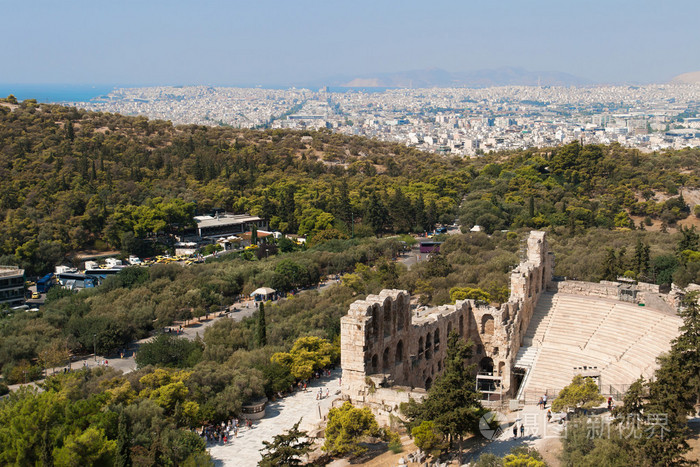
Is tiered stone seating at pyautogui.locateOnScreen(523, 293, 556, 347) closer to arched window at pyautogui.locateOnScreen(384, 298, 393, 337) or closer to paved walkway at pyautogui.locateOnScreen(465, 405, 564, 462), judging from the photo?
paved walkway at pyautogui.locateOnScreen(465, 405, 564, 462)

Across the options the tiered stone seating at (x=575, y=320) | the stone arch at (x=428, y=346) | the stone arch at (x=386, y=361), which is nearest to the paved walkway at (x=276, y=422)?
the stone arch at (x=386, y=361)

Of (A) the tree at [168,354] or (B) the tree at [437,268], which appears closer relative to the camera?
(A) the tree at [168,354]

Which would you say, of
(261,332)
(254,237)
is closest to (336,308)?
(261,332)

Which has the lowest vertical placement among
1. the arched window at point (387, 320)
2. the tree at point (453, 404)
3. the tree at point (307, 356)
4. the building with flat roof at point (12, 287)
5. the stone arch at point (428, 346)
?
the building with flat roof at point (12, 287)

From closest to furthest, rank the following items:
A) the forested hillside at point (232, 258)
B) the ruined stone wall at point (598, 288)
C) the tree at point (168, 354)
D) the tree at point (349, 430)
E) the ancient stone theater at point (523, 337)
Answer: the tree at point (349, 430)
the ancient stone theater at point (523, 337)
the forested hillside at point (232, 258)
the ruined stone wall at point (598, 288)
the tree at point (168, 354)

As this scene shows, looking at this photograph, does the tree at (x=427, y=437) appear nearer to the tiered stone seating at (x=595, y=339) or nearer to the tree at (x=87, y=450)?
the tiered stone seating at (x=595, y=339)

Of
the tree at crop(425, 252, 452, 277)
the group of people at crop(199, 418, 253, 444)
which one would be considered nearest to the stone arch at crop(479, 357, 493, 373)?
the group of people at crop(199, 418, 253, 444)

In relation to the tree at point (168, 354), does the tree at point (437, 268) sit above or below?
above
